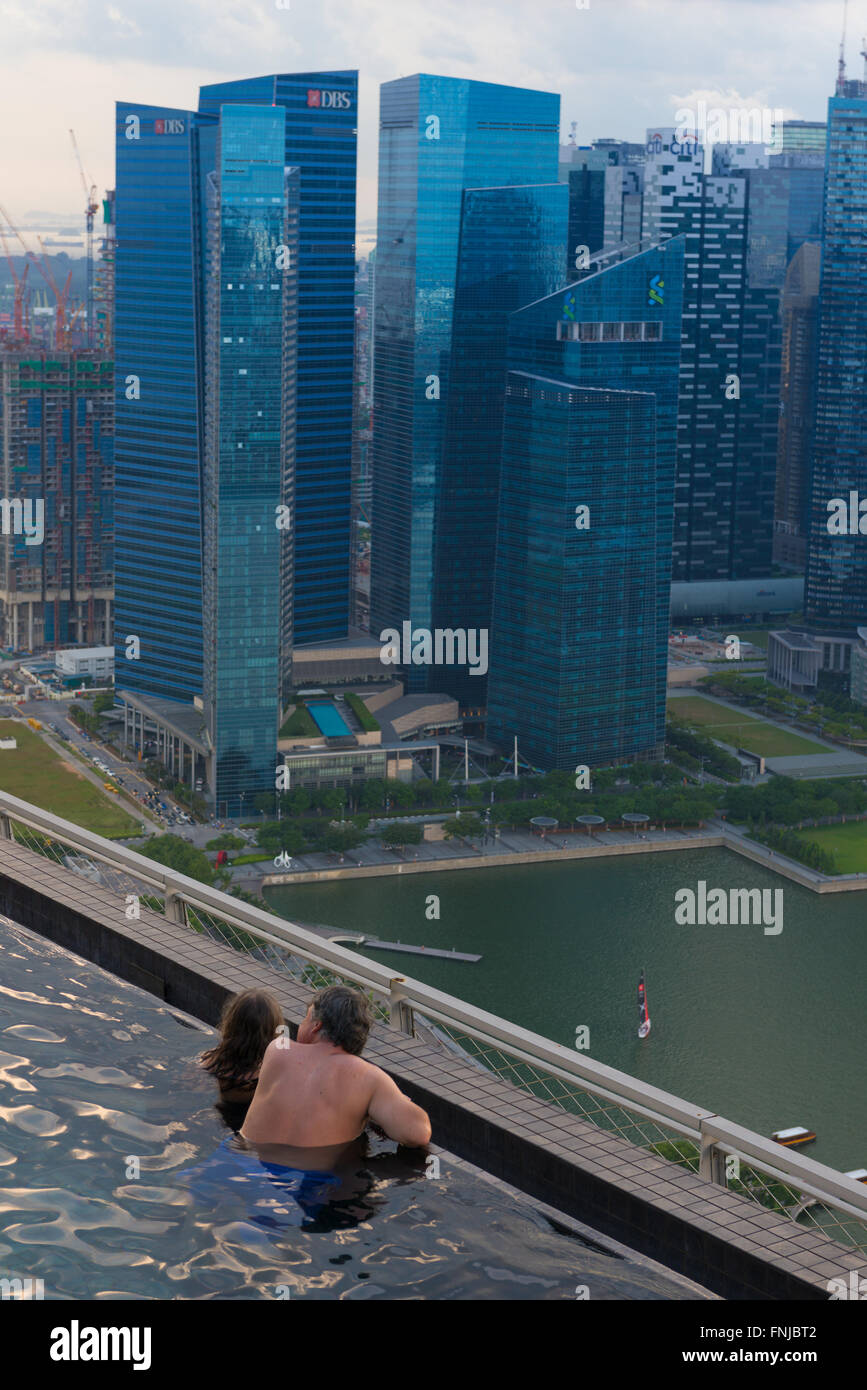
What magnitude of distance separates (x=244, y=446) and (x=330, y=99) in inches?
371

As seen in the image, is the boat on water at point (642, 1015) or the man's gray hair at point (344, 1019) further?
the boat on water at point (642, 1015)

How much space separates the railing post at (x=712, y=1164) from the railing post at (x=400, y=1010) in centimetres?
99

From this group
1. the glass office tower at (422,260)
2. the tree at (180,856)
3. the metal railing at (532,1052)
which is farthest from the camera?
the glass office tower at (422,260)

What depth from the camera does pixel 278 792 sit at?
2756 cm

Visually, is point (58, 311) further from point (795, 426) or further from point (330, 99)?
point (795, 426)

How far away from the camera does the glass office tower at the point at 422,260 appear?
109 feet

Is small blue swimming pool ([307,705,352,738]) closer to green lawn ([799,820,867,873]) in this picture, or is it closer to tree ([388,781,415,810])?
tree ([388,781,415,810])

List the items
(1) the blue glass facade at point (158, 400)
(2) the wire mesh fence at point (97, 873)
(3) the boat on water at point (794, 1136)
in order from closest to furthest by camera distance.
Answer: (2) the wire mesh fence at point (97, 873), (3) the boat on water at point (794, 1136), (1) the blue glass facade at point (158, 400)

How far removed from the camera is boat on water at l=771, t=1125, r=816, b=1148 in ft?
53.0

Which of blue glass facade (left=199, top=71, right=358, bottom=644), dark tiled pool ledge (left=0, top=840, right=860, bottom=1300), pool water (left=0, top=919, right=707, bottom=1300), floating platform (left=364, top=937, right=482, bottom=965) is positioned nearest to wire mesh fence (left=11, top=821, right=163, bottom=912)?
dark tiled pool ledge (left=0, top=840, right=860, bottom=1300)

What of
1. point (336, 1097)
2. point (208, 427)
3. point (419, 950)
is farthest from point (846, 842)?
point (336, 1097)

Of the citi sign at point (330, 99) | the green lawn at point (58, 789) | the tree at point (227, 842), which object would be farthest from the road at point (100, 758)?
the citi sign at point (330, 99)

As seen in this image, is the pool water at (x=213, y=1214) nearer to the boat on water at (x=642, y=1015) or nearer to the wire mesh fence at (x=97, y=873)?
the wire mesh fence at (x=97, y=873)
